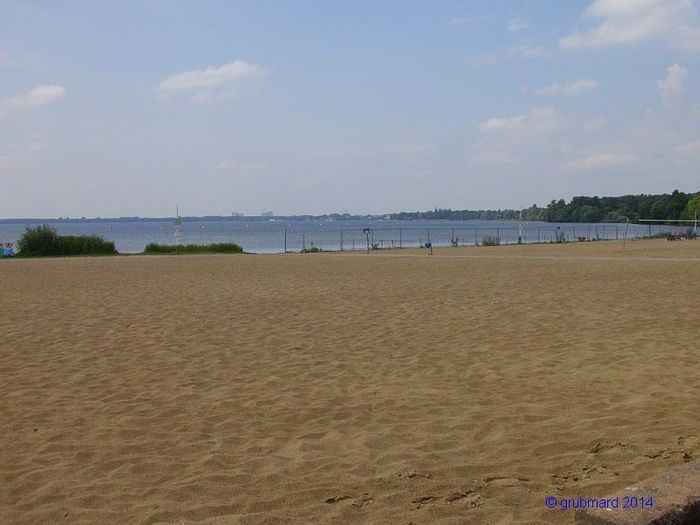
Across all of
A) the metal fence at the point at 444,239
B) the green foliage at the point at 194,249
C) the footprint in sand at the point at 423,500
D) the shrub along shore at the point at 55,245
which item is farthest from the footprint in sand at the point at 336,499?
the green foliage at the point at 194,249

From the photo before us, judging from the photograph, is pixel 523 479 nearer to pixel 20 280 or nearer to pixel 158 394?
pixel 158 394

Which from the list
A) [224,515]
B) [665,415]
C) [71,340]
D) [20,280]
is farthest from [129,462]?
[20,280]

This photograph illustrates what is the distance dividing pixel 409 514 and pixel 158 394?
3702mm

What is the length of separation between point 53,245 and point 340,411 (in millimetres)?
44036

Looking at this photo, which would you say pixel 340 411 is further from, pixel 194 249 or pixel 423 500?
pixel 194 249

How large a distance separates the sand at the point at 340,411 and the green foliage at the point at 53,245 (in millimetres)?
34684

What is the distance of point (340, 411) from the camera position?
628 cm

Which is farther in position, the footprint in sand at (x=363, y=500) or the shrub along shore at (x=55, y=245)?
the shrub along shore at (x=55, y=245)

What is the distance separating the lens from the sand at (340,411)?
4.33 m

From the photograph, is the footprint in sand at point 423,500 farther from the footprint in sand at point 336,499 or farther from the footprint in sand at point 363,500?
the footprint in sand at point 336,499

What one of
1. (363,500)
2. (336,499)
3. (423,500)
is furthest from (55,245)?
(423,500)

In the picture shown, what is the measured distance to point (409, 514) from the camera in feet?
13.2

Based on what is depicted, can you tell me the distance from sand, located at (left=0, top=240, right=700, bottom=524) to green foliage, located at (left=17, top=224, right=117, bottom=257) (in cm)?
3468

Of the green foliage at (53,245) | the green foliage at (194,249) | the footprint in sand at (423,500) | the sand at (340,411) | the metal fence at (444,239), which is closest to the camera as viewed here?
the footprint in sand at (423,500)
